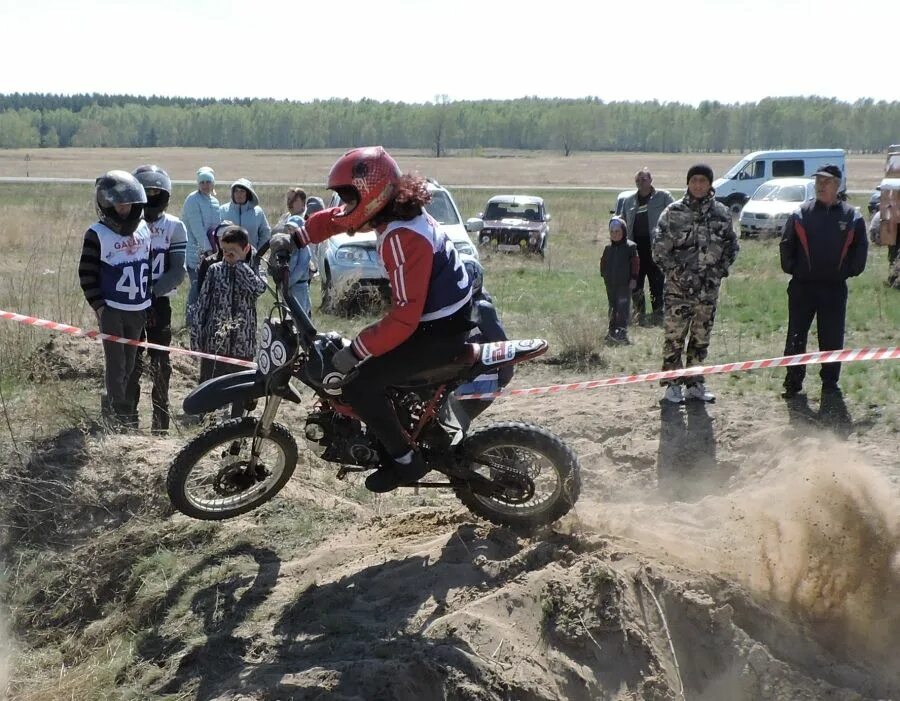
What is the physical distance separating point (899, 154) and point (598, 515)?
27.3 ft

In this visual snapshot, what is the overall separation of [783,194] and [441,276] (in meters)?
24.4

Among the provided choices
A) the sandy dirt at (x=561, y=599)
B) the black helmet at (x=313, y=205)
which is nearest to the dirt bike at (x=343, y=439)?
the sandy dirt at (x=561, y=599)

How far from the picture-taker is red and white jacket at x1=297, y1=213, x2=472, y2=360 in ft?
14.9

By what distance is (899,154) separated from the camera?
11.7 m

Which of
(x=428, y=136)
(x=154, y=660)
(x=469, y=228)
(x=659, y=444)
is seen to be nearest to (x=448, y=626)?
(x=154, y=660)

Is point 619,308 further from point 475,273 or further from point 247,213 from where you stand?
point 475,273

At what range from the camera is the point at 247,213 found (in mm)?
10375

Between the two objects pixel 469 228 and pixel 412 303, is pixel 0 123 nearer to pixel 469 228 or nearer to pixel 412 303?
pixel 469 228

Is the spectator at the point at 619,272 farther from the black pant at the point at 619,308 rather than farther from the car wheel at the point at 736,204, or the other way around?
the car wheel at the point at 736,204

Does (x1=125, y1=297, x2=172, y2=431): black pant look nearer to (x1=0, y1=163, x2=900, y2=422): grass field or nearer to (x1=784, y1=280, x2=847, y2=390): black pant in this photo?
(x1=0, y1=163, x2=900, y2=422): grass field

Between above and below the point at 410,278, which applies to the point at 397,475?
below

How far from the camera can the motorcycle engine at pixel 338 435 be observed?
509 centimetres

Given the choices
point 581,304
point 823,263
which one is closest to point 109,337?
point 823,263

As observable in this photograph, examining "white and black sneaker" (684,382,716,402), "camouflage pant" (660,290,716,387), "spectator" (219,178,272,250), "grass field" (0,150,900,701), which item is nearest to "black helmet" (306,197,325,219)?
"spectator" (219,178,272,250)
